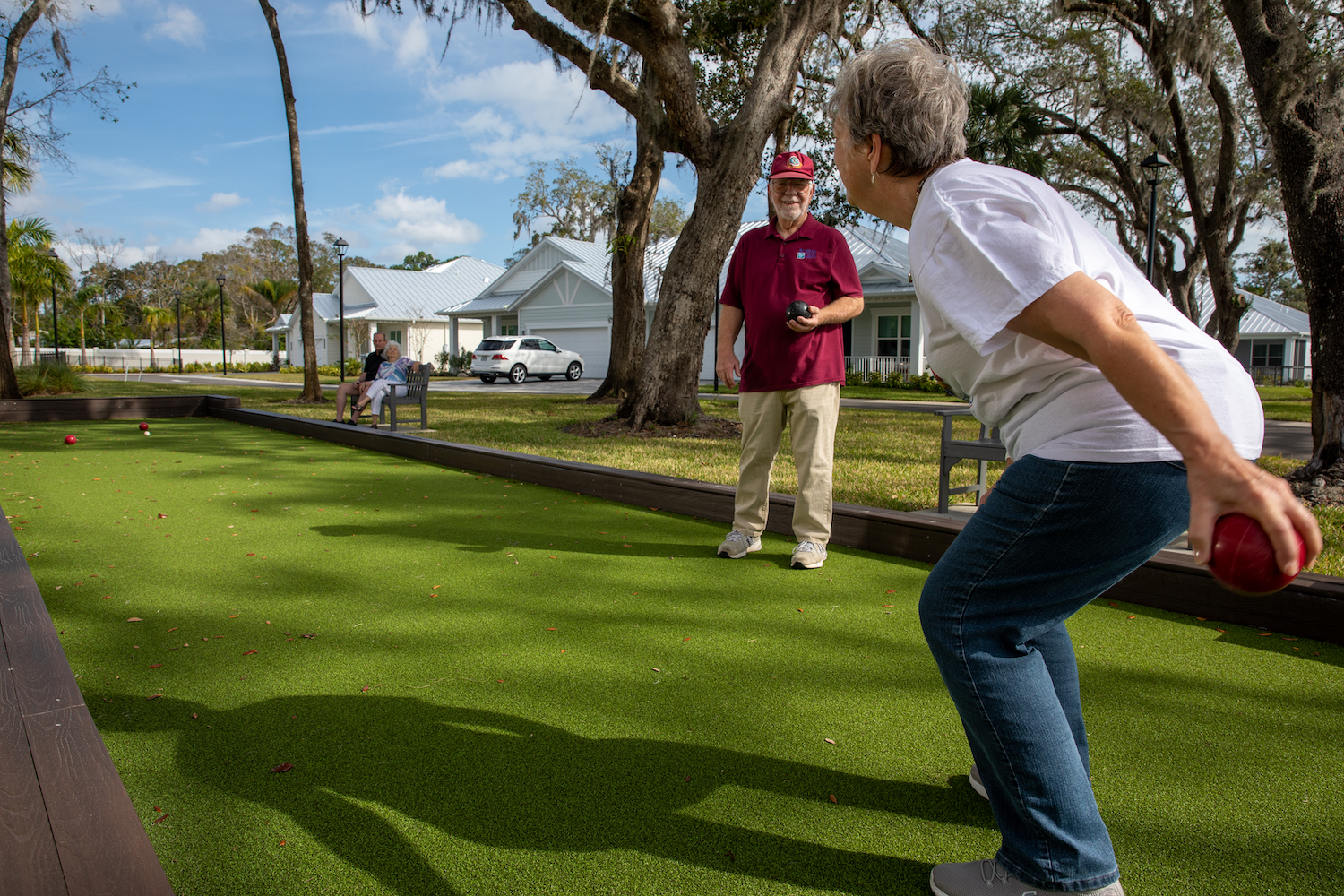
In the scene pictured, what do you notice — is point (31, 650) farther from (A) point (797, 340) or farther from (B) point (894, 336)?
(B) point (894, 336)

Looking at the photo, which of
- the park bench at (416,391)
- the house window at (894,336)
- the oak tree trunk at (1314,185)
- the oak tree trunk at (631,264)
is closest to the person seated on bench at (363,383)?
the park bench at (416,391)

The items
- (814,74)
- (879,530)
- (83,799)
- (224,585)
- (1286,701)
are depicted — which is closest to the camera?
(83,799)

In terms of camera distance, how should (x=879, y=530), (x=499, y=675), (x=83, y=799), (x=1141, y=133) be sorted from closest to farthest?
(x=83, y=799), (x=499, y=675), (x=879, y=530), (x=1141, y=133)

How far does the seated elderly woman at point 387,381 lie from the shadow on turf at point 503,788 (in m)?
8.67

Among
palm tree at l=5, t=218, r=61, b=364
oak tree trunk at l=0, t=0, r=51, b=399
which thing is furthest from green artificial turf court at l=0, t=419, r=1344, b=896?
palm tree at l=5, t=218, r=61, b=364

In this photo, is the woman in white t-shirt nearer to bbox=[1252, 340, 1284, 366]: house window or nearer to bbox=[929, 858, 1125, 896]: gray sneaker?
bbox=[929, 858, 1125, 896]: gray sneaker

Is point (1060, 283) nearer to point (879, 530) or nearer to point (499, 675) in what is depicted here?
point (499, 675)

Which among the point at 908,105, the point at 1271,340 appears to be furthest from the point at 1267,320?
the point at 908,105

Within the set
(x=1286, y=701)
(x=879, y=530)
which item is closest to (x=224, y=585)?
(x=879, y=530)

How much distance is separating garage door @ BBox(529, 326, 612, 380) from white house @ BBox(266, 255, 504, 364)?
941 centimetres

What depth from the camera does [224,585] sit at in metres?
3.91

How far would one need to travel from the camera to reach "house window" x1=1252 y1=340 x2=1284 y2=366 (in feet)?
133

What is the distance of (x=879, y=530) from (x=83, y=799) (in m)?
3.92

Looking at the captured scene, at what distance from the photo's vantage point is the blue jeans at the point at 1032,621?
1.38 meters
